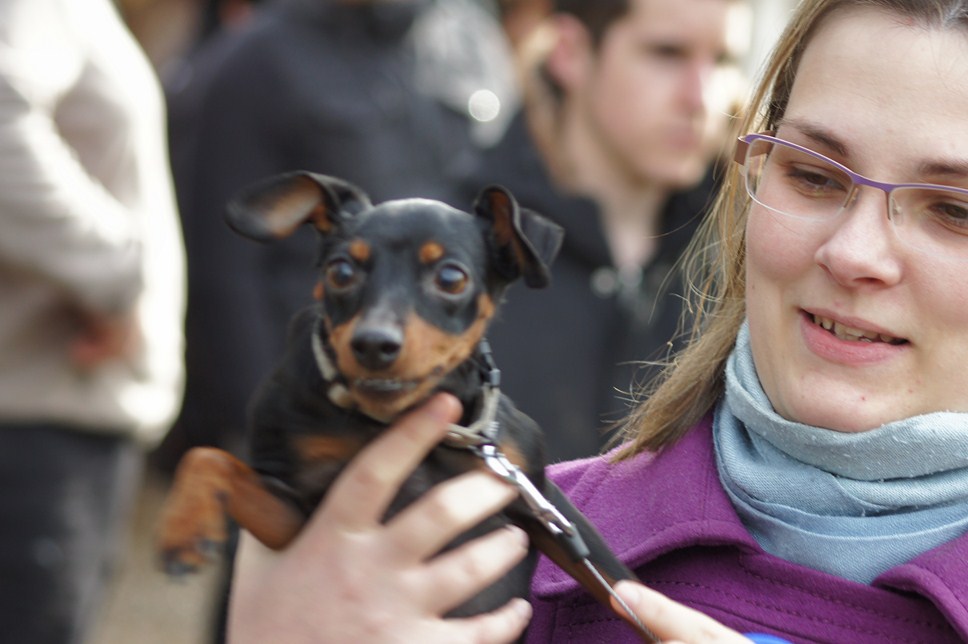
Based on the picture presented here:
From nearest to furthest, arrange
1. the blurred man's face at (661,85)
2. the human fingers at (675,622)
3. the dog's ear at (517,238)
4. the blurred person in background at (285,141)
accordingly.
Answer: the human fingers at (675,622), the dog's ear at (517,238), the blurred man's face at (661,85), the blurred person in background at (285,141)

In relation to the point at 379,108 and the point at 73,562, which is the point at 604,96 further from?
the point at 73,562

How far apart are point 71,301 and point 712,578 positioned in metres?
1.87

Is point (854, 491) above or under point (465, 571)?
above

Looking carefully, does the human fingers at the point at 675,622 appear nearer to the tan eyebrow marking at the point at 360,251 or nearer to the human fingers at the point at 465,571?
the human fingers at the point at 465,571

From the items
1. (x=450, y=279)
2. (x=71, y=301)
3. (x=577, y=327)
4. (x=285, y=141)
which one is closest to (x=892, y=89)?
(x=450, y=279)

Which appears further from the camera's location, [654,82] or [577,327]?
[654,82]

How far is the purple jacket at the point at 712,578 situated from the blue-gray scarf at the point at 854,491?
1.5 inches

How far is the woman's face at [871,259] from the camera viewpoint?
1.60m

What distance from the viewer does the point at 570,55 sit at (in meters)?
3.69

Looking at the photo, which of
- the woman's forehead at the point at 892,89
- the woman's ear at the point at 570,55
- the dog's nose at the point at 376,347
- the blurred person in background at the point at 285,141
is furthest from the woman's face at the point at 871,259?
the blurred person in background at the point at 285,141

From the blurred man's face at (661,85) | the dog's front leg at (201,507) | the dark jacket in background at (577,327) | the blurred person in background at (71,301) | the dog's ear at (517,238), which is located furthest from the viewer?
the blurred man's face at (661,85)

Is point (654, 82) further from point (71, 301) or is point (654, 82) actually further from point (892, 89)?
point (892, 89)

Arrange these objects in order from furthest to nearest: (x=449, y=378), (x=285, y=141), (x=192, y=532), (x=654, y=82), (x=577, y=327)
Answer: (x=285, y=141) < (x=654, y=82) < (x=577, y=327) < (x=449, y=378) < (x=192, y=532)

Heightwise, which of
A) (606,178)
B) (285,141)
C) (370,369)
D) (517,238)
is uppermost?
(517,238)
